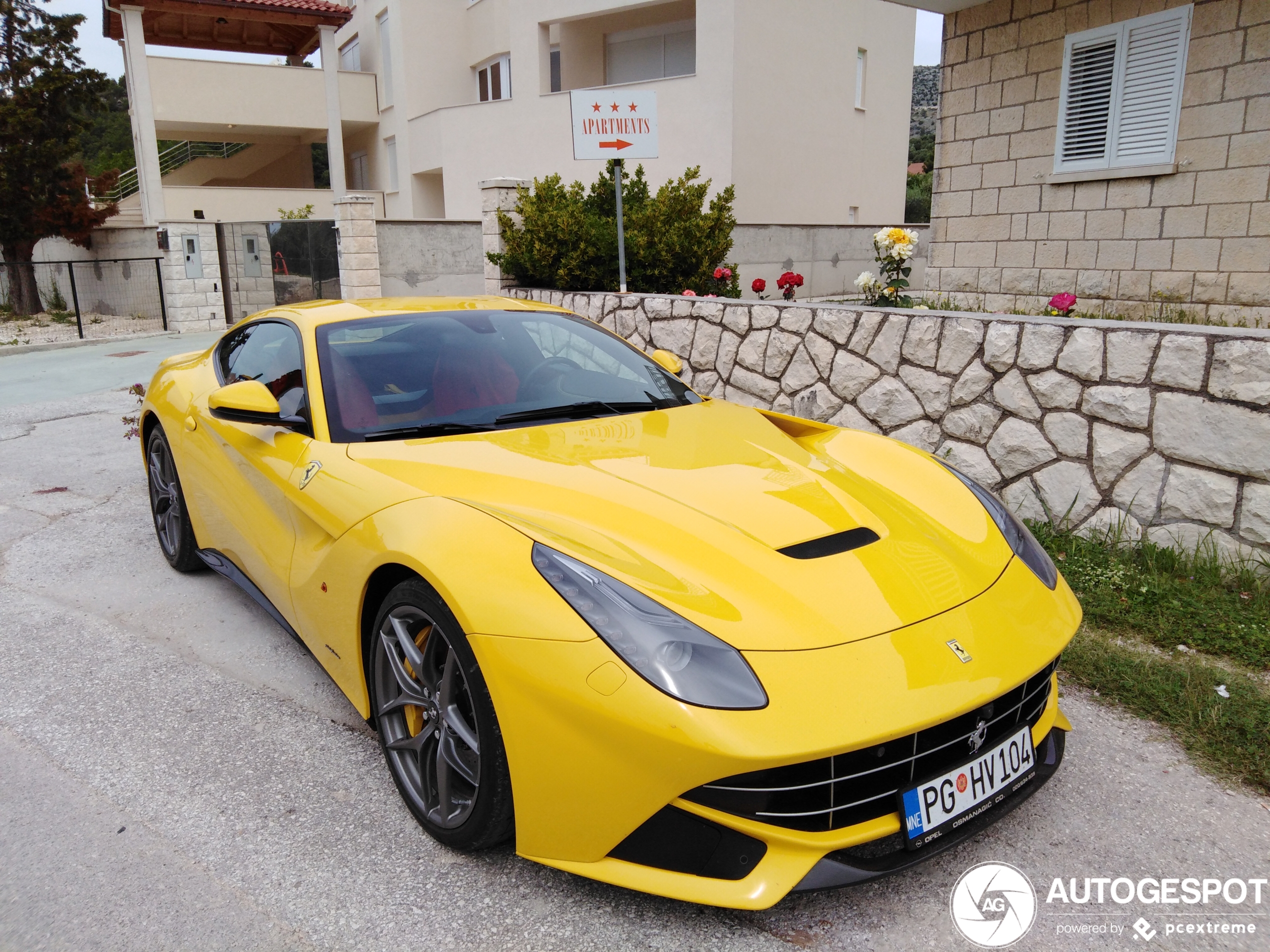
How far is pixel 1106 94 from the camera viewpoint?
27.1ft

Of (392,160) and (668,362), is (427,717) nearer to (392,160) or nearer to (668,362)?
(668,362)

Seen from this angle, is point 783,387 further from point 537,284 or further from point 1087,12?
point 1087,12

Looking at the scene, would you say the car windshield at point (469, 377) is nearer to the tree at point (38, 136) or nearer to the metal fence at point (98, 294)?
the metal fence at point (98, 294)

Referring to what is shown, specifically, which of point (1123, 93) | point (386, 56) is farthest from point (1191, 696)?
point (386, 56)

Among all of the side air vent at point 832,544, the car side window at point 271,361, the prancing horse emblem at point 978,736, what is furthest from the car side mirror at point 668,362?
the prancing horse emblem at point 978,736

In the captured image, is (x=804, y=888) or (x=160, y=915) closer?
(x=804, y=888)

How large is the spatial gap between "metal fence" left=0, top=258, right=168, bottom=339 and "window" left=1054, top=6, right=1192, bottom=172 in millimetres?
14609

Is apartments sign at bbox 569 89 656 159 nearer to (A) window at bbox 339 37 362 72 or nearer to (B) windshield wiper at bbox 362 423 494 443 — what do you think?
(B) windshield wiper at bbox 362 423 494 443

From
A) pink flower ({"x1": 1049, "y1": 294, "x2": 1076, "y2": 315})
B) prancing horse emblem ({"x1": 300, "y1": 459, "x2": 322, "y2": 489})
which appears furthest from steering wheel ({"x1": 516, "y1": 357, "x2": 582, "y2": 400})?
pink flower ({"x1": 1049, "y1": 294, "x2": 1076, "y2": 315})

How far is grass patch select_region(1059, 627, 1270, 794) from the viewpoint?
2805 millimetres

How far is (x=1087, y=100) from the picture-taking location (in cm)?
840

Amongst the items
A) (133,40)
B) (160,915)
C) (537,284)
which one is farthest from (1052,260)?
(133,40)

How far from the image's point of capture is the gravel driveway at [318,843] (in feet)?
7.02

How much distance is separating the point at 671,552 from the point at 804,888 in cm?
81
